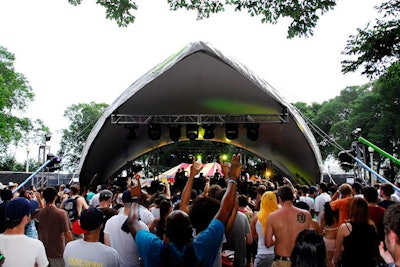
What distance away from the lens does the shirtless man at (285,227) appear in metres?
4.38

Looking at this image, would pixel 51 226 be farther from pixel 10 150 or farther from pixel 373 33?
pixel 10 150

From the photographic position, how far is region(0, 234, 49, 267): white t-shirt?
303cm

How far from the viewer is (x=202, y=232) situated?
238 centimetres

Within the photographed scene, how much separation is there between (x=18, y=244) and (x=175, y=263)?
5.01 feet

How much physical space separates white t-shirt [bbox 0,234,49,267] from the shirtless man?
101 inches

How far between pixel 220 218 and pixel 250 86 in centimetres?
1403

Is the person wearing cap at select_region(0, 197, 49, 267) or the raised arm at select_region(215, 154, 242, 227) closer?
the raised arm at select_region(215, 154, 242, 227)

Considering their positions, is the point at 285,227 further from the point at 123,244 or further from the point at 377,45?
the point at 377,45

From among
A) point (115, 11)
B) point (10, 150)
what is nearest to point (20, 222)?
point (115, 11)

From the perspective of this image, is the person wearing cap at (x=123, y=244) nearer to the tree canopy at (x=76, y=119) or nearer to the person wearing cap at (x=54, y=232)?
the person wearing cap at (x=54, y=232)

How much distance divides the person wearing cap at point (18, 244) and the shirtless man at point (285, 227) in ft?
8.34

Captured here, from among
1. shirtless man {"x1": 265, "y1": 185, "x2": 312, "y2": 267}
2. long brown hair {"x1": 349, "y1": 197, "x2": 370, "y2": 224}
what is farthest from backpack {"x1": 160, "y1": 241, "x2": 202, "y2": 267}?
long brown hair {"x1": 349, "y1": 197, "x2": 370, "y2": 224}

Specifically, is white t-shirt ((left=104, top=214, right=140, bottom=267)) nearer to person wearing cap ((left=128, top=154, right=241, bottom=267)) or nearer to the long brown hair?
person wearing cap ((left=128, top=154, right=241, bottom=267))

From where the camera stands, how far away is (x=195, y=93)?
56.2 feet
